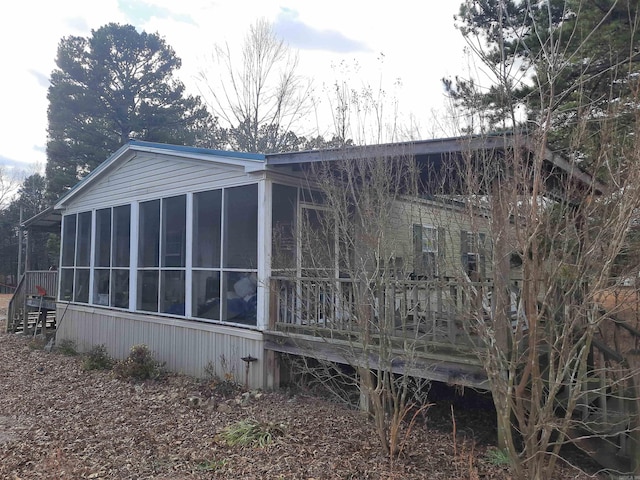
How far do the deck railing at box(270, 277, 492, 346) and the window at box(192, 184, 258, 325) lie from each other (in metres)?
0.68

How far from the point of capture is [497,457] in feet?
15.3

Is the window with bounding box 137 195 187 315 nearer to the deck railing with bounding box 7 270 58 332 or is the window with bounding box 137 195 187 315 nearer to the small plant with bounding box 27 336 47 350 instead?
the small plant with bounding box 27 336 47 350

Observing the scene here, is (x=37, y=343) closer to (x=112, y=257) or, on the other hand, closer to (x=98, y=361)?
(x=112, y=257)

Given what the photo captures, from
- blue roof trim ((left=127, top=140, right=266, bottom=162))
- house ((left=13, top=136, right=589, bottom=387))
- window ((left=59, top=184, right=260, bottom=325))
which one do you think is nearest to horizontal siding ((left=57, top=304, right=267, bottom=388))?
house ((left=13, top=136, right=589, bottom=387))

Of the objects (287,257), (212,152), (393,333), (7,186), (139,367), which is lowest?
(139,367)

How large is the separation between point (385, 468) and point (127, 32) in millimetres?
29971

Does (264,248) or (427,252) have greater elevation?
(264,248)

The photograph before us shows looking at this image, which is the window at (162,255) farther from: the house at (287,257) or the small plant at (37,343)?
the small plant at (37,343)

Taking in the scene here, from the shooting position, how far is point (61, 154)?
1041 inches

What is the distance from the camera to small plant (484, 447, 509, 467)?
457 cm

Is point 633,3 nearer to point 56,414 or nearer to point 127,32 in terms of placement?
point 56,414

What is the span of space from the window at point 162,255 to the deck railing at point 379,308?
2.48 meters

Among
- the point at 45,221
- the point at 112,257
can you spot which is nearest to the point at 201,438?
the point at 112,257

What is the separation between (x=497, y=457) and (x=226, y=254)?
4887 millimetres
